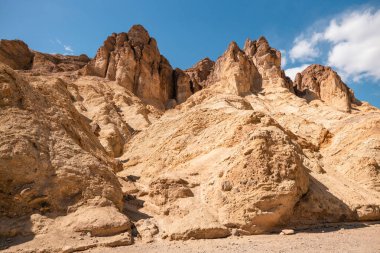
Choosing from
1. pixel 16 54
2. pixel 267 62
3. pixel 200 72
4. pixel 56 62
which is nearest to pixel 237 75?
pixel 267 62

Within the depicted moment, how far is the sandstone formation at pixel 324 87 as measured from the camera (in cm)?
5772

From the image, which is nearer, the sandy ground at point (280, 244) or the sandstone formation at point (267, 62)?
the sandy ground at point (280, 244)

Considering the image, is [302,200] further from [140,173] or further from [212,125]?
[140,173]

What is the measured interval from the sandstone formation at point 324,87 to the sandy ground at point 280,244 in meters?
51.6

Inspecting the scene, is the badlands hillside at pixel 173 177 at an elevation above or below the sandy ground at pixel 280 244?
above

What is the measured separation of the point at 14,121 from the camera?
400 inches

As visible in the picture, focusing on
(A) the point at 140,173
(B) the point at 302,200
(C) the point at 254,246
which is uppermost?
(A) the point at 140,173

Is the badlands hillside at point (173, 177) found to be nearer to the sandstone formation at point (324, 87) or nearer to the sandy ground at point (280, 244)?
the sandy ground at point (280, 244)

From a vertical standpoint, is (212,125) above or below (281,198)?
above

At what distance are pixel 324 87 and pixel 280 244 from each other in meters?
61.3

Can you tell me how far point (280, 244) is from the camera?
831 centimetres

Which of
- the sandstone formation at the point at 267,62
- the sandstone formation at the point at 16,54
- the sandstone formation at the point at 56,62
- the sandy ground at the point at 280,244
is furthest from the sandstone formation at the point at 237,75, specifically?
the sandy ground at the point at 280,244

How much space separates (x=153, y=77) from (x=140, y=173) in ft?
121

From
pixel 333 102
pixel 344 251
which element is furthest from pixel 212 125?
pixel 333 102
